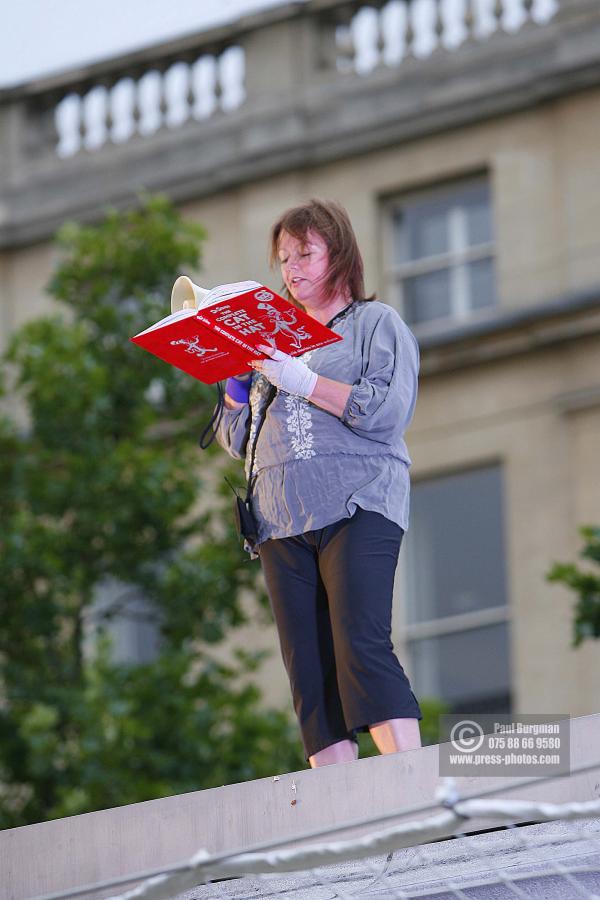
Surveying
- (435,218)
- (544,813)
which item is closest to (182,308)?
(544,813)

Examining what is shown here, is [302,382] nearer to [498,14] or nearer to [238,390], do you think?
[238,390]

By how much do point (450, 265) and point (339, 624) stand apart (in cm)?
1199

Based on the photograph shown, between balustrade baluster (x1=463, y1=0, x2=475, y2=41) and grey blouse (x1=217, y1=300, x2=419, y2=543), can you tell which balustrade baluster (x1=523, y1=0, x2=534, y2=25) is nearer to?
balustrade baluster (x1=463, y1=0, x2=475, y2=41)

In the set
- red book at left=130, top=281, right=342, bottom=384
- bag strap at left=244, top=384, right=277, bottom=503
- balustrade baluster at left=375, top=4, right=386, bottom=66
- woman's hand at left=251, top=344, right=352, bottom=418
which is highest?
balustrade baluster at left=375, top=4, right=386, bottom=66

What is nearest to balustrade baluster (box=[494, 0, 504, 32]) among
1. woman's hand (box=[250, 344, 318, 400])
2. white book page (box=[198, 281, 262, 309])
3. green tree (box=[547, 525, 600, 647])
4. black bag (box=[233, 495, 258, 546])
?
green tree (box=[547, 525, 600, 647])

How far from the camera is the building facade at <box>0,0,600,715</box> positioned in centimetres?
1681

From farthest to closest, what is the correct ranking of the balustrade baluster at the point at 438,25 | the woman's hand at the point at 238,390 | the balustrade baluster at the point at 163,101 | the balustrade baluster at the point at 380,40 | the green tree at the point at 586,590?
1. the balustrade baluster at the point at 163,101
2. the balustrade baluster at the point at 380,40
3. the balustrade baluster at the point at 438,25
4. the green tree at the point at 586,590
5. the woman's hand at the point at 238,390

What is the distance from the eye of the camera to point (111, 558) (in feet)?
45.0

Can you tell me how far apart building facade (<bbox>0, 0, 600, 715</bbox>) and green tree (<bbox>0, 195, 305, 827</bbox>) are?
10.5ft

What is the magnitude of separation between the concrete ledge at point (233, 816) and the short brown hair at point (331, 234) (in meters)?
1.46

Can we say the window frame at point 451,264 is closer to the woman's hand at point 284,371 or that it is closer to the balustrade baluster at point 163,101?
the balustrade baluster at point 163,101

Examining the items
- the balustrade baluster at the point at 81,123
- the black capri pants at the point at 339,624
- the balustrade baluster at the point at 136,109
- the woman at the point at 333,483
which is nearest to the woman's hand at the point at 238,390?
the woman at the point at 333,483

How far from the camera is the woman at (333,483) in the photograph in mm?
5902

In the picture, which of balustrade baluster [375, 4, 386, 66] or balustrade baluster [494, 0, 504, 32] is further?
balustrade baluster [375, 4, 386, 66]
